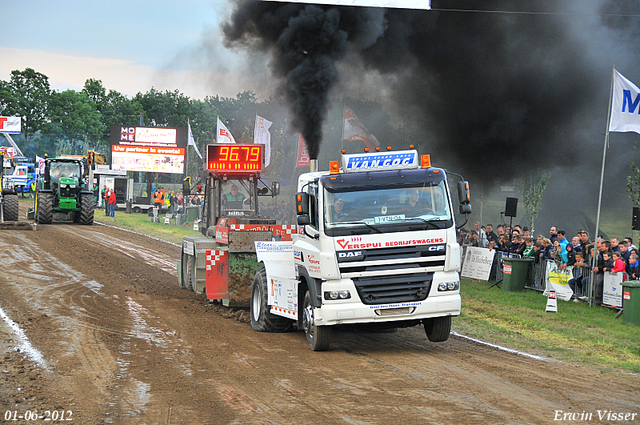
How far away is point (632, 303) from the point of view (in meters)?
12.2

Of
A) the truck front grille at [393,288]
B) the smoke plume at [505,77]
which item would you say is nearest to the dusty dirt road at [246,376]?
the truck front grille at [393,288]

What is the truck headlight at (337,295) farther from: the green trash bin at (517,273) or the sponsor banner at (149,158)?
the sponsor banner at (149,158)

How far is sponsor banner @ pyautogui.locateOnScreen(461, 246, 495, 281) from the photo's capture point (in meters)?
18.5

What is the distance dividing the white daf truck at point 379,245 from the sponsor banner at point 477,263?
9591 mm

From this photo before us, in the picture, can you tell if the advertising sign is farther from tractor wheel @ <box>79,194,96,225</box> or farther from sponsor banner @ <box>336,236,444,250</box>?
sponsor banner @ <box>336,236,444,250</box>

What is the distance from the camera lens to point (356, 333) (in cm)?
1059

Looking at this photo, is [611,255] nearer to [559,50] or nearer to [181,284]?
[181,284]

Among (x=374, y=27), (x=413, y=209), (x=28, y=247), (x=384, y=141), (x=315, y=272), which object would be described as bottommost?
(x=28, y=247)

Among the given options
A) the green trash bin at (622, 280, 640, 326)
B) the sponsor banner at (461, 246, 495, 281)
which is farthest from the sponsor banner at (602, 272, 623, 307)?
the sponsor banner at (461, 246, 495, 281)

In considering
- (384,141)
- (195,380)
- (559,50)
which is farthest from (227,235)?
(384,141)

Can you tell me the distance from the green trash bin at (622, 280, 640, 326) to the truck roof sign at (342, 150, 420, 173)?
5.57m

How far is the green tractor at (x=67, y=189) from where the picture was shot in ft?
101

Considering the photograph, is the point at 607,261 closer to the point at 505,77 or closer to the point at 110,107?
the point at 505,77

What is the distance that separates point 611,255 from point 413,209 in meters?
7.32
